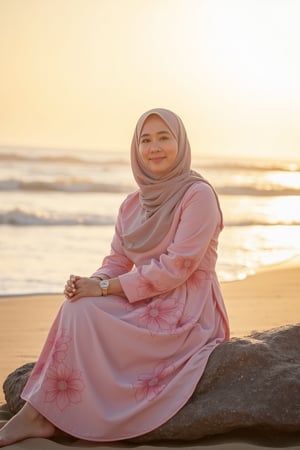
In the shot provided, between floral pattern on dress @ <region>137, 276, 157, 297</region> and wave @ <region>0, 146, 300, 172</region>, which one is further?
wave @ <region>0, 146, 300, 172</region>

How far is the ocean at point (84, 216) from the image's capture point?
1076 centimetres

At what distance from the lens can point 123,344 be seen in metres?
4.70

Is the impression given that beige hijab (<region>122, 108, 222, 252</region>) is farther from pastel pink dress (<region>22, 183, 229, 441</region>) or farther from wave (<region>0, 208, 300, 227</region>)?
wave (<region>0, 208, 300, 227</region>)

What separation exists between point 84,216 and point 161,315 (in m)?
12.0

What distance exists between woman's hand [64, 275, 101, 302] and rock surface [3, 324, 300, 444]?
64cm

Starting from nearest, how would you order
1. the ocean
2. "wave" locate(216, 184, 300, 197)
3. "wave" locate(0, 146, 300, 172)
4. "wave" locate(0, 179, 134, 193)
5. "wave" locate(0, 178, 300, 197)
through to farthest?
1. the ocean
2. "wave" locate(0, 179, 134, 193)
3. "wave" locate(0, 178, 300, 197)
4. "wave" locate(216, 184, 300, 197)
5. "wave" locate(0, 146, 300, 172)

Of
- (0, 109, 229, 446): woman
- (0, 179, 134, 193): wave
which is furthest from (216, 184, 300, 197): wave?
(0, 109, 229, 446): woman

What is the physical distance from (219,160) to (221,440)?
36.5 meters

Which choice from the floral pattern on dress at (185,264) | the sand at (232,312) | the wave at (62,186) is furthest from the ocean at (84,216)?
the floral pattern on dress at (185,264)

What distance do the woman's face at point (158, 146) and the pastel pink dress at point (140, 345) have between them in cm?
23

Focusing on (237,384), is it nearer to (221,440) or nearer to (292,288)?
(221,440)

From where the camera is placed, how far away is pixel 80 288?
15.7 feet

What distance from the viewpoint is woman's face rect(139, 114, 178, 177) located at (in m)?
5.08

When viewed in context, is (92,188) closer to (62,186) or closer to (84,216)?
(62,186)
